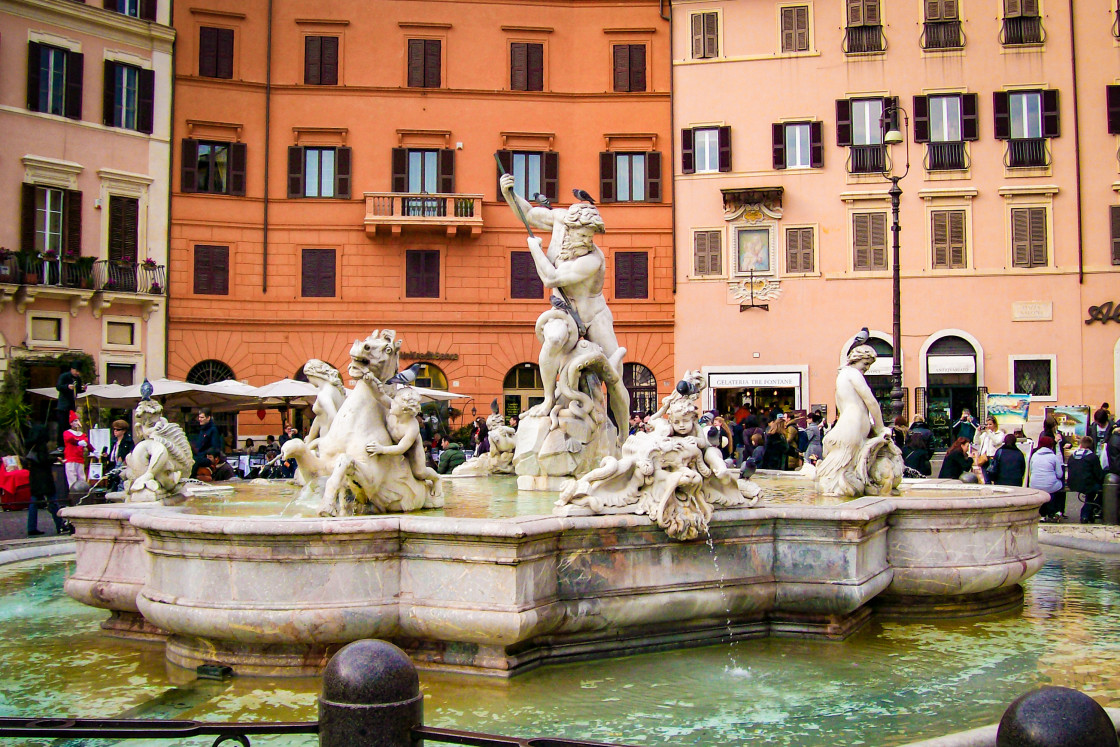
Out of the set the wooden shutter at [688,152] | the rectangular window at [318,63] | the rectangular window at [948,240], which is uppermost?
the rectangular window at [318,63]

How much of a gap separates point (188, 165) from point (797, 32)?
18.6 metres

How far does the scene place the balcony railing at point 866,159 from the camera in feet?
102

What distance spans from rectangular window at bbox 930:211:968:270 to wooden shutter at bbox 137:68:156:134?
2275 centimetres

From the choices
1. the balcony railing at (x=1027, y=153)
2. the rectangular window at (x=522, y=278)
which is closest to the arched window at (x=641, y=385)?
the rectangular window at (x=522, y=278)

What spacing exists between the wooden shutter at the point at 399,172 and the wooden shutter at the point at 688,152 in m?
8.43

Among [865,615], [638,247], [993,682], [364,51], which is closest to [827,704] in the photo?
[993,682]

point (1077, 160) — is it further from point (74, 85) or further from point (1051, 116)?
point (74, 85)

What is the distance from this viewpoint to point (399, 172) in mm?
32094

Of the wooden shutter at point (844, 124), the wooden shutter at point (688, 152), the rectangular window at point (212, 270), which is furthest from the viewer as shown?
the wooden shutter at point (688, 152)

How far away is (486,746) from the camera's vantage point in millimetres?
2844

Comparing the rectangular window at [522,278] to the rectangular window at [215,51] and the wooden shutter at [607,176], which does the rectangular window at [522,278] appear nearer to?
the wooden shutter at [607,176]

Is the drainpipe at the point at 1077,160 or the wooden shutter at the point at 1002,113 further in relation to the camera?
the wooden shutter at the point at 1002,113

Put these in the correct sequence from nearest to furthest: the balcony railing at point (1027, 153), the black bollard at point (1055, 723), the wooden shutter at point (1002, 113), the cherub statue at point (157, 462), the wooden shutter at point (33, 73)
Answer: the black bollard at point (1055, 723) < the cherub statue at point (157, 462) < the wooden shutter at point (33, 73) < the balcony railing at point (1027, 153) < the wooden shutter at point (1002, 113)

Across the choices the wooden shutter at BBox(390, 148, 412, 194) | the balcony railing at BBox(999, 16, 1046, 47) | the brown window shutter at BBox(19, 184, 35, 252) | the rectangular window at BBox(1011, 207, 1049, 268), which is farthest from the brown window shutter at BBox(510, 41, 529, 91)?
the rectangular window at BBox(1011, 207, 1049, 268)
